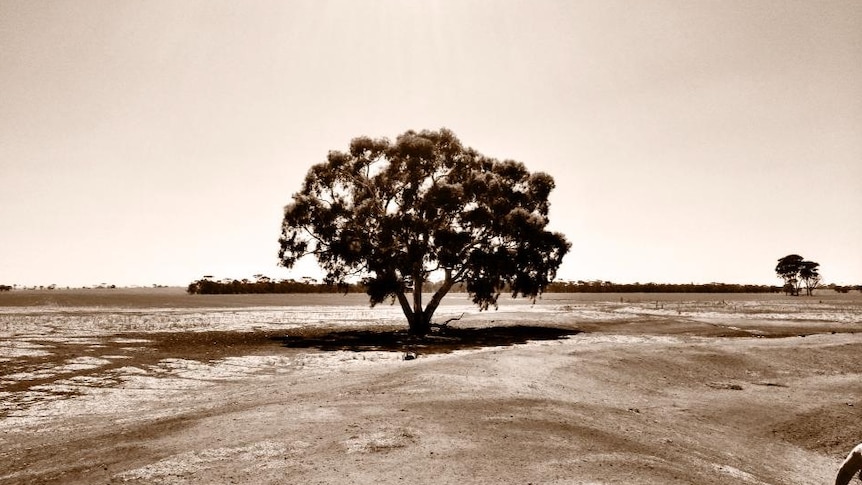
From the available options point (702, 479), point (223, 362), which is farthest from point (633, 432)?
point (223, 362)

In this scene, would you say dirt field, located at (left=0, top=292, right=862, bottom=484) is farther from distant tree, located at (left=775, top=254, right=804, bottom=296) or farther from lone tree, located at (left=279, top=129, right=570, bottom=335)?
distant tree, located at (left=775, top=254, right=804, bottom=296)

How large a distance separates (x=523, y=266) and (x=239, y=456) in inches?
1289

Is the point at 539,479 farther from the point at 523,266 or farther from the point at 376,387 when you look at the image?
the point at 523,266

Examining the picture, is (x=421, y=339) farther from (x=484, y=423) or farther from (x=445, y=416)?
(x=484, y=423)

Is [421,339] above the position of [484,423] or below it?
below

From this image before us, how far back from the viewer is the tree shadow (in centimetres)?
2991

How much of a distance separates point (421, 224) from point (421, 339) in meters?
8.06

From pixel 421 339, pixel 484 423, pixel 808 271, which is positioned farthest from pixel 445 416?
pixel 808 271

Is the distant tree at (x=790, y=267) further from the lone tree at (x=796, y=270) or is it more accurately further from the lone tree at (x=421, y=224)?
the lone tree at (x=421, y=224)

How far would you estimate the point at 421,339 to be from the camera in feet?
114

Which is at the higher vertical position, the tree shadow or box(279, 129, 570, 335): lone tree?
box(279, 129, 570, 335): lone tree

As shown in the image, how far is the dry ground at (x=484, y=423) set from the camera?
820 centimetres

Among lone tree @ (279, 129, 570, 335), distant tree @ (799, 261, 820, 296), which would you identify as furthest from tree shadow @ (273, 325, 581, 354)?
distant tree @ (799, 261, 820, 296)

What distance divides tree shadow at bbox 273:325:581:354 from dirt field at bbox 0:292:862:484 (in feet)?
14.6
